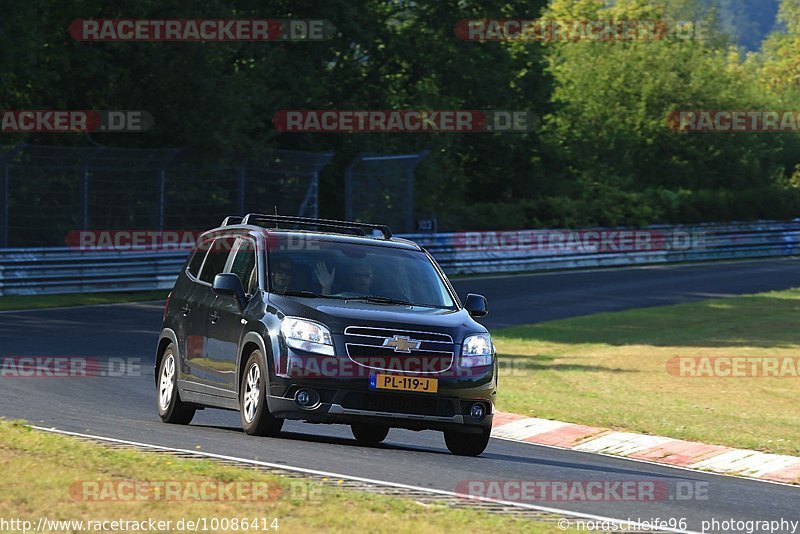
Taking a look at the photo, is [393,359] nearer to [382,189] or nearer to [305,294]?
[305,294]

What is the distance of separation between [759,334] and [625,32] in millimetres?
40471

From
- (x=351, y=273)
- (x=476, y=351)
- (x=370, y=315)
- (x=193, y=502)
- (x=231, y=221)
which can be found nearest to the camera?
(x=193, y=502)

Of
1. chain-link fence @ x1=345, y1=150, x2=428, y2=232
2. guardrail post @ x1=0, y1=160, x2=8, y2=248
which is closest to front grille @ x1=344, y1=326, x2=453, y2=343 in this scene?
guardrail post @ x1=0, y1=160, x2=8, y2=248

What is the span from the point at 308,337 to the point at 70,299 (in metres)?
17.9

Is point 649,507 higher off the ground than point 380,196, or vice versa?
point 380,196

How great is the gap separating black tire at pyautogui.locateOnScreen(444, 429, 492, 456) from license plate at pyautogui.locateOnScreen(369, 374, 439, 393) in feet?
2.19

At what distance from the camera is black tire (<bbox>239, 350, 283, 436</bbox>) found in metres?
11.1

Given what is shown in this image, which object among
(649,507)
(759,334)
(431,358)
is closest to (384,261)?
(431,358)

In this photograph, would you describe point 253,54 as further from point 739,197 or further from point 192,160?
point 739,197

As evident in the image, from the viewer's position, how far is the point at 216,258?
42.0 feet

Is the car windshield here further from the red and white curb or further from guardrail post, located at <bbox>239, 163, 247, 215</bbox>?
guardrail post, located at <bbox>239, 163, 247, 215</bbox>

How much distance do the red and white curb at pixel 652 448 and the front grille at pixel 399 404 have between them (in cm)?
281

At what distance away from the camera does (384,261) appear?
12242 mm

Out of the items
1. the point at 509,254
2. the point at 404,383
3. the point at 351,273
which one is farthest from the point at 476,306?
the point at 509,254
